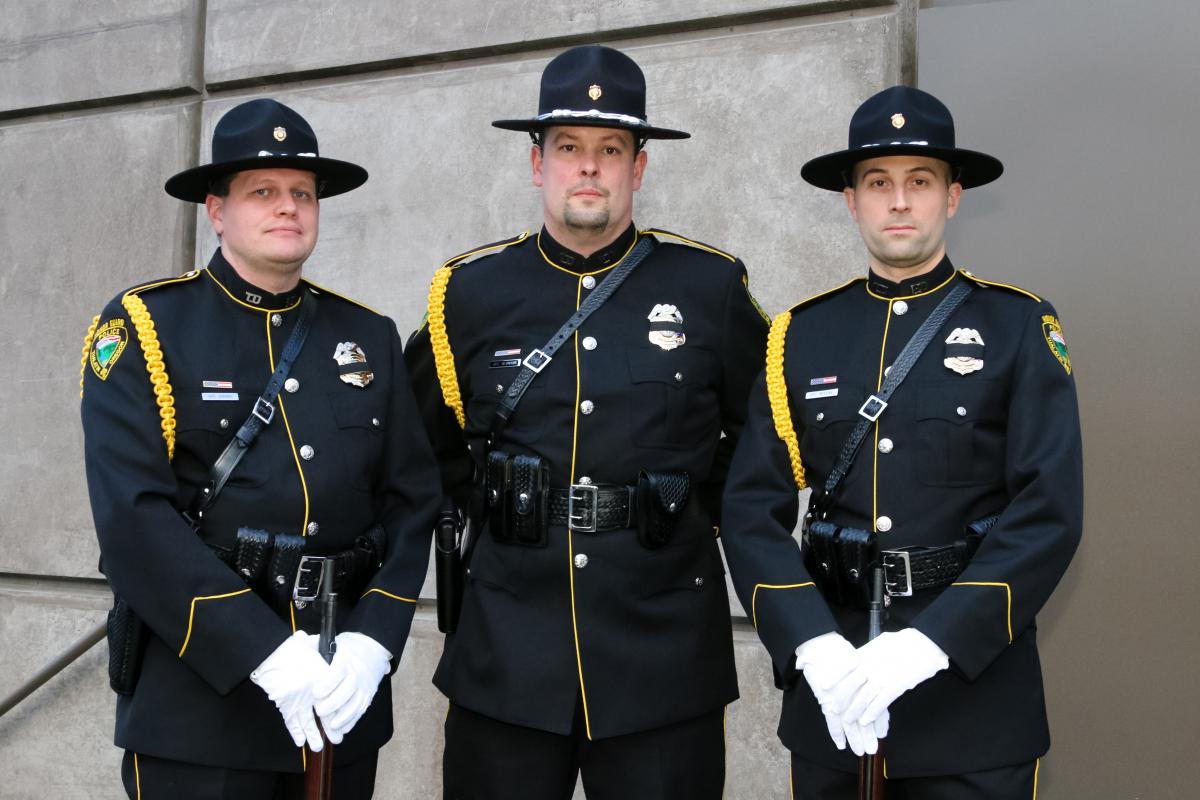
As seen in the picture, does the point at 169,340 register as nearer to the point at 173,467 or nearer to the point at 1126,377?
the point at 173,467

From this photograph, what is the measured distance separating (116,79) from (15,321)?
1030 mm

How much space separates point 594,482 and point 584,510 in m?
0.07

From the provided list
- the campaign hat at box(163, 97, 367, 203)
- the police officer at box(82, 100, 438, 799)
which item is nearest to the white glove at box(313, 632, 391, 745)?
the police officer at box(82, 100, 438, 799)

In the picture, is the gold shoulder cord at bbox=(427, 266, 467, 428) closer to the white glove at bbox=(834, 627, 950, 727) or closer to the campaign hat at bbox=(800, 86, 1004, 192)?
the campaign hat at bbox=(800, 86, 1004, 192)

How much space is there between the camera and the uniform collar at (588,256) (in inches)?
109

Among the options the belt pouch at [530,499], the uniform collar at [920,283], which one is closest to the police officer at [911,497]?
the uniform collar at [920,283]

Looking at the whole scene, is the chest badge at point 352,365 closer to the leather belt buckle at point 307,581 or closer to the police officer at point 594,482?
the police officer at point 594,482

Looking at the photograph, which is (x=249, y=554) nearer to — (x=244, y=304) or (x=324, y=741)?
(x=324, y=741)

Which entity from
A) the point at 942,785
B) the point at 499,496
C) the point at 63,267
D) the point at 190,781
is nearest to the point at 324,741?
the point at 190,781

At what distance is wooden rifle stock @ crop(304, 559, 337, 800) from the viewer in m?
2.35

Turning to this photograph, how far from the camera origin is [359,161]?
4387 mm

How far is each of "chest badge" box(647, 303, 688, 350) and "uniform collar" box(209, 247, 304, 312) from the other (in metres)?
0.78

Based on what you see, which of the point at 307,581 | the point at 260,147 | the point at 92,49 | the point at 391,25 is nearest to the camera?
the point at 307,581

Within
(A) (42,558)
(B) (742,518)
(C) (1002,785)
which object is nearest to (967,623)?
(C) (1002,785)
